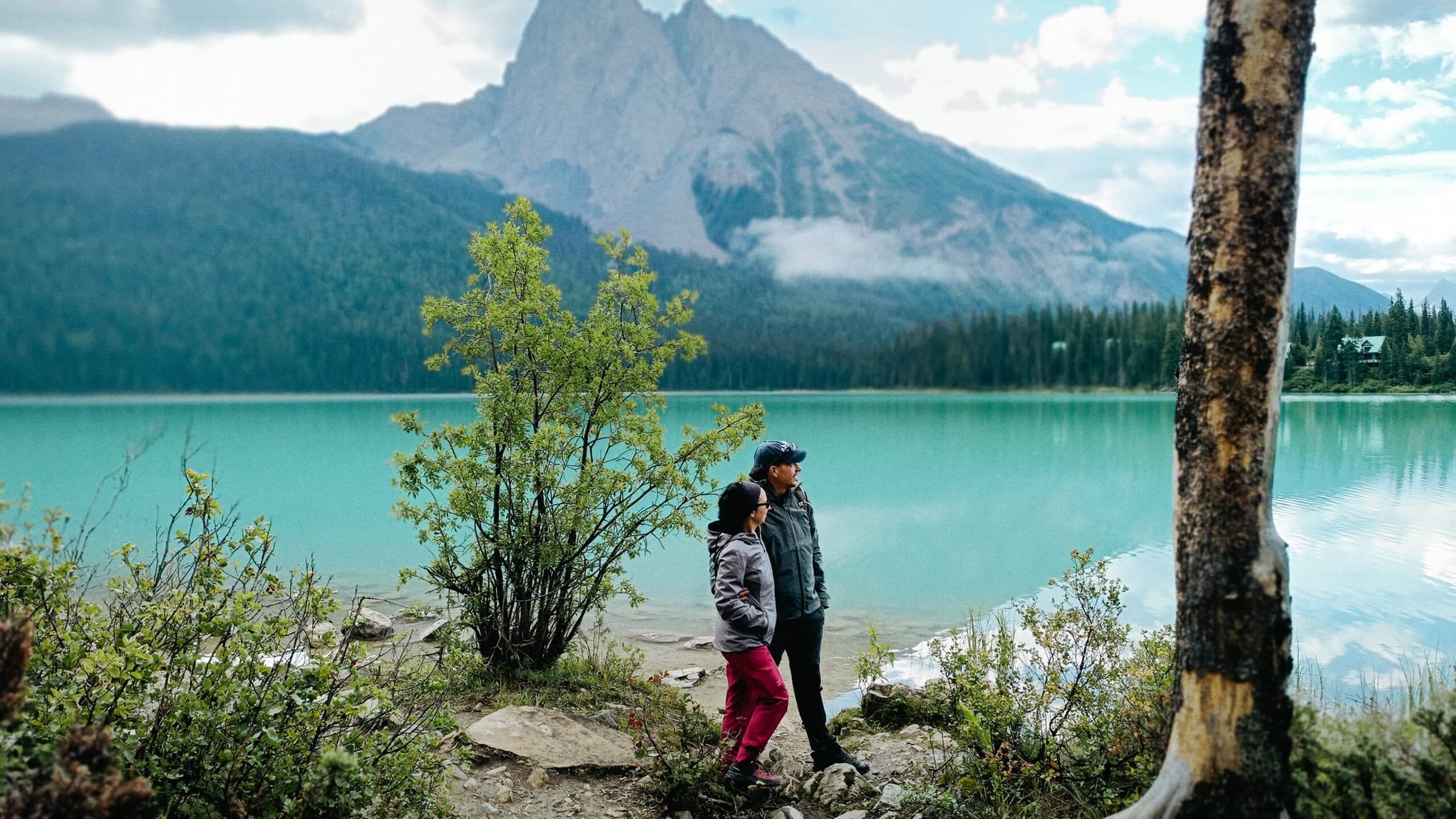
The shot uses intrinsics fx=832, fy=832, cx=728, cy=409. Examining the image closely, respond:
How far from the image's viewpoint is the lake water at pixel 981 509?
12773 mm

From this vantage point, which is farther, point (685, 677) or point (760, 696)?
point (685, 677)

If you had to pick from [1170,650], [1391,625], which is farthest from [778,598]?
[1391,625]

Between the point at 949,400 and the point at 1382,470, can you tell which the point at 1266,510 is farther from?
the point at 949,400

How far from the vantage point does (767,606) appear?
5.04 metres

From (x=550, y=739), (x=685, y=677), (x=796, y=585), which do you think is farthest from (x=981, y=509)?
(x=550, y=739)

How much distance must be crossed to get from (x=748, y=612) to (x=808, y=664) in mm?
930

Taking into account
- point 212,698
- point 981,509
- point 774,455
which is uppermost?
point 774,455

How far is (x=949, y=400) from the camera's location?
381 feet

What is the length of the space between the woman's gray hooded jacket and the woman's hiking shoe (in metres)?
0.73

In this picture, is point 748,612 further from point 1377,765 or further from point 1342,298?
point 1342,298

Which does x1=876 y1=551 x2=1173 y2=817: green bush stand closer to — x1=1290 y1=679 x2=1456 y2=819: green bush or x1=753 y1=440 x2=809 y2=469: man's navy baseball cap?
x1=1290 y1=679 x2=1456 y2=819: green bush

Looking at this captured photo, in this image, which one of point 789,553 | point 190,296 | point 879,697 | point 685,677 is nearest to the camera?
point 789,553

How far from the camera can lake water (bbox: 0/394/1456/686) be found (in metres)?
12.8

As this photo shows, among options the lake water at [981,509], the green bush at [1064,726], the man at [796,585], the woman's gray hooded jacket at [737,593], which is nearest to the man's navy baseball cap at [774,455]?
the man at [796,585]
